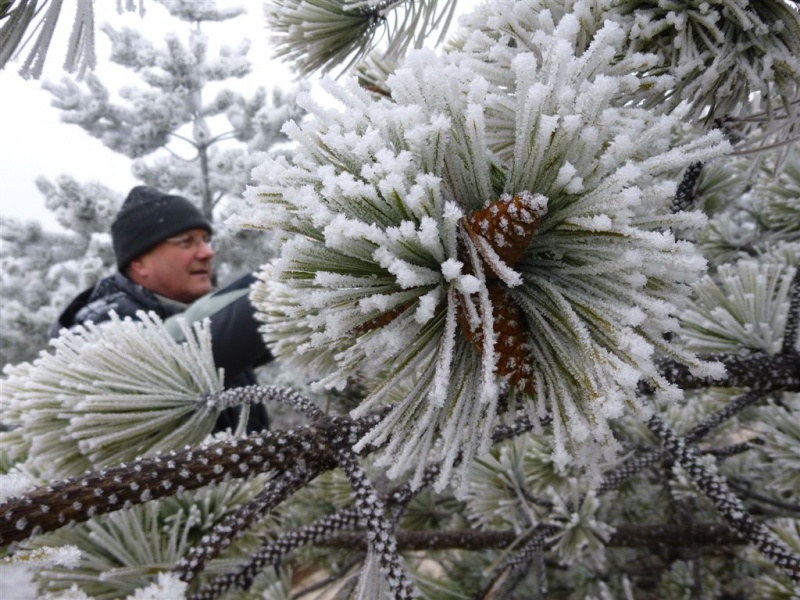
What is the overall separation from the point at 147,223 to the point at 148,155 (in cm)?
275

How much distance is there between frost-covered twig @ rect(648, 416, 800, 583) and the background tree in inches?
152

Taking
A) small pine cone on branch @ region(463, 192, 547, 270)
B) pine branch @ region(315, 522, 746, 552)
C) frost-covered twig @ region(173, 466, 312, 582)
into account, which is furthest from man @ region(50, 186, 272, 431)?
small pine cone on branch @ region(463, 192, 547, 270)

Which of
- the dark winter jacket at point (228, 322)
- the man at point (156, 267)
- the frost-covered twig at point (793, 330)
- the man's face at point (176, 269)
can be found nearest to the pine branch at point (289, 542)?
the frost-covered twig at point (793, 330)

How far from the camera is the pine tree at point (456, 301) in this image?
0.44 meters

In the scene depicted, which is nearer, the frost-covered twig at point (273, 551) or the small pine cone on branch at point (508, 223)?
the small pine cone on branch at point (508, 223)

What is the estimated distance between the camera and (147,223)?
2592 mm

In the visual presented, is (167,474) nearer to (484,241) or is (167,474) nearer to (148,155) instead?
(484,241)

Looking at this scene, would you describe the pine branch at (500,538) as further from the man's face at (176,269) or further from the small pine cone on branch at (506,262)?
the man's face at (176,269)

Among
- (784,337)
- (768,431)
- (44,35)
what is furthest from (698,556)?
(44,35)

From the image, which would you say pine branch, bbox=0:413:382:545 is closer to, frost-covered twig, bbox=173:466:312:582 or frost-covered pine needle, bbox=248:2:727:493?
frost-covered twig, bbox=173:466:312:582

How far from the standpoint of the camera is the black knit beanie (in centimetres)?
259

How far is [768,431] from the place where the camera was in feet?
3.22

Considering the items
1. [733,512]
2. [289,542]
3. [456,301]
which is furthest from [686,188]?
[289,542]

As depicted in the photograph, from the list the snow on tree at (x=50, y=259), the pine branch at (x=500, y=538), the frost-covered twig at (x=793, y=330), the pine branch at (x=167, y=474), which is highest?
the frost-covered twig at (x=793, y=330)
